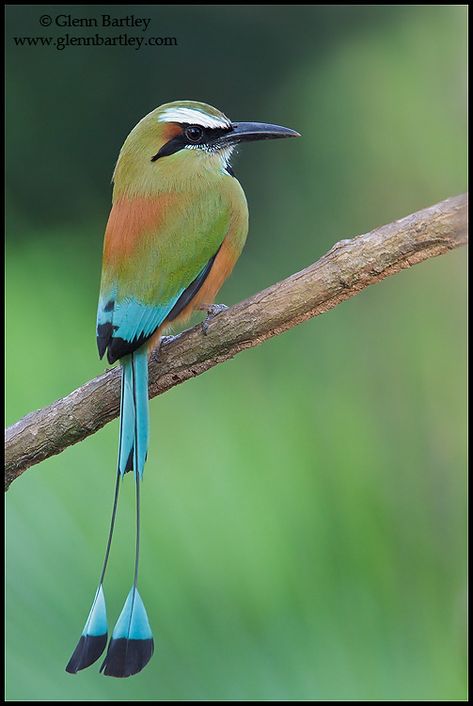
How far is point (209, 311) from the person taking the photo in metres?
1.90

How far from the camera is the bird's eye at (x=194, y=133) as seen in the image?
6.88ft

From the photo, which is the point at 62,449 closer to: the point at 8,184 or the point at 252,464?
the point at 252,464

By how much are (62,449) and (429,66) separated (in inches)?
85.0

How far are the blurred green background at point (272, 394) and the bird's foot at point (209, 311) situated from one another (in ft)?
1.02

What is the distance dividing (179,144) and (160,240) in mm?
282

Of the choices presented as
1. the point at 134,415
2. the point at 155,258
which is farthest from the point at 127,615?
the point at 155,258

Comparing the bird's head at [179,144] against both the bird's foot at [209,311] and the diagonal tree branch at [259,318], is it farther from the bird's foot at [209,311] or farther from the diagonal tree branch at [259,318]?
the diagonal tree branch at [259,318]

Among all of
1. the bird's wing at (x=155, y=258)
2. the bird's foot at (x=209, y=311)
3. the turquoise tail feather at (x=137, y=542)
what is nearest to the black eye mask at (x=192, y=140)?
the bird's wing at (x=155, y=258)

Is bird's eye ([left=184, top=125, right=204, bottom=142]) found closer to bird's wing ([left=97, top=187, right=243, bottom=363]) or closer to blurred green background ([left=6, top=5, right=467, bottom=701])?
bird's wing ([left=97, top=187, right=243, bottom=363])

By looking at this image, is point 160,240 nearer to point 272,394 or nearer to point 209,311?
point 209,311

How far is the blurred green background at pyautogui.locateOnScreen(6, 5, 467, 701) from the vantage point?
5.91 ft

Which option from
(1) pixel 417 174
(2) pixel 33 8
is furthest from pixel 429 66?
(2) pixel 33 8

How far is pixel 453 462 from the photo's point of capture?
2.49m

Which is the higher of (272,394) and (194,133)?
(194,133)
